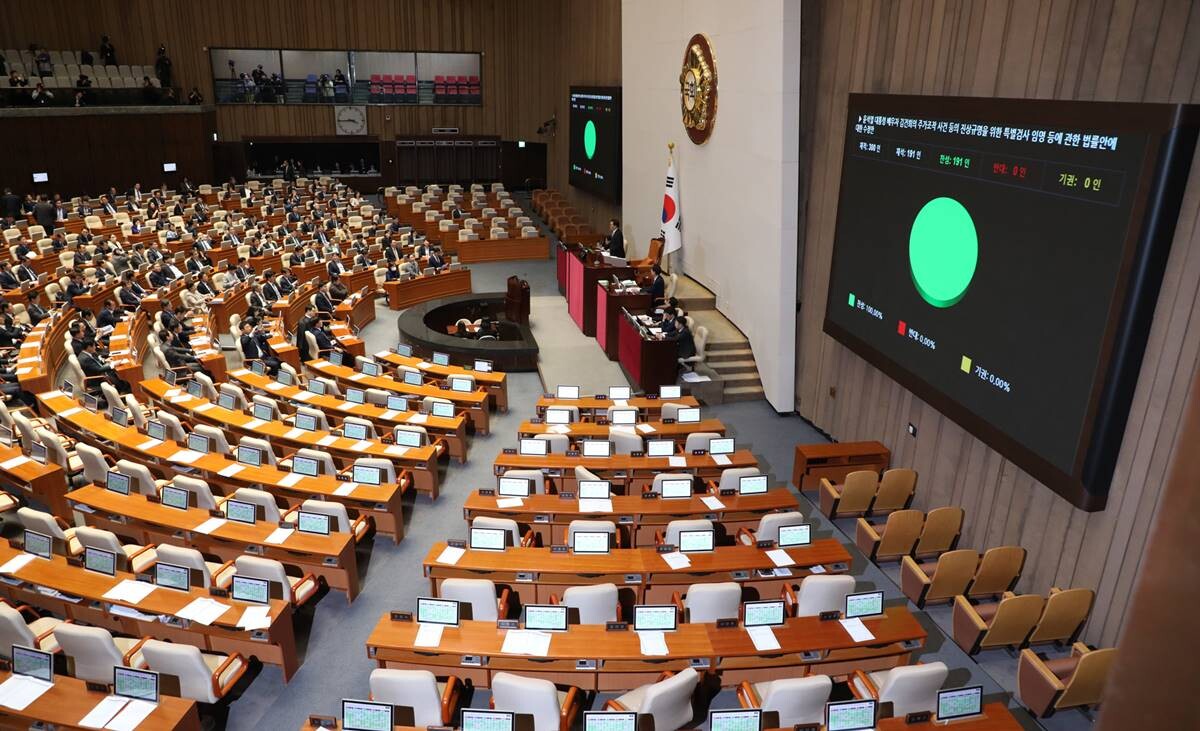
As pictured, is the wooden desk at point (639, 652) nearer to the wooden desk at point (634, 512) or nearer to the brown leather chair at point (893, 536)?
the brown leather chair at point (893, 536)

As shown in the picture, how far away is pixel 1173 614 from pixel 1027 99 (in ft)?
27.2

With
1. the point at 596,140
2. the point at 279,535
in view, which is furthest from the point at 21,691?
the point at 596,140

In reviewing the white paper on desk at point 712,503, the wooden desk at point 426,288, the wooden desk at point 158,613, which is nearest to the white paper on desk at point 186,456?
the wooden desk at point 158,613

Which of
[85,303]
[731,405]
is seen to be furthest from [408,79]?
[731,405]

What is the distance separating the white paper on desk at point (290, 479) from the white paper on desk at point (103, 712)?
347 centimetres

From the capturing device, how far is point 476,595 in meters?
7.07

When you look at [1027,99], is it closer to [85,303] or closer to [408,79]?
[85,303]

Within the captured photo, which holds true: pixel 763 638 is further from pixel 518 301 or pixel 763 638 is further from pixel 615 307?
pixel 518 301

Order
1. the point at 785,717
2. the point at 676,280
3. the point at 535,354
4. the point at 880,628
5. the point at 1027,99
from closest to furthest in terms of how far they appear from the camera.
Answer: the point at 785,717
the point at 880,628
the point at 1027,99
the point at 535,354
the point at 676,280

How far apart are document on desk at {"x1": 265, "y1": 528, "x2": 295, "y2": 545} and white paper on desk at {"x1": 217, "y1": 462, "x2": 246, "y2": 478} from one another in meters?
1.56

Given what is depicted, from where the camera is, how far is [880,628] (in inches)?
271

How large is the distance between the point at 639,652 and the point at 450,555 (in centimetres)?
218

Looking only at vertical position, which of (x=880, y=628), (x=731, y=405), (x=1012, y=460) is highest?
(x=1012, y=460)

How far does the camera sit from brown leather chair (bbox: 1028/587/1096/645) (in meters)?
7.32
